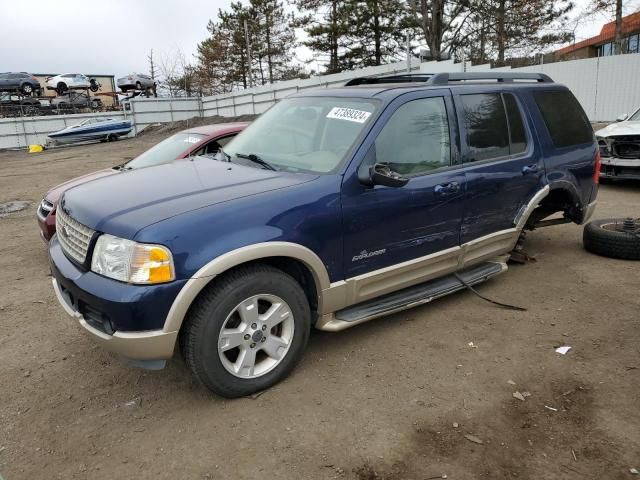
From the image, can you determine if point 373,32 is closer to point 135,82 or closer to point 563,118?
point 135,82

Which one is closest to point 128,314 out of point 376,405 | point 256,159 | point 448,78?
point 376,405

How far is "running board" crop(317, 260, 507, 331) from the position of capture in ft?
11.5

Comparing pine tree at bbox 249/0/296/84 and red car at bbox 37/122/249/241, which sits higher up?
pine tree at bbox 249/0/296/84

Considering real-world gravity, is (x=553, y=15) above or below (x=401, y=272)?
above

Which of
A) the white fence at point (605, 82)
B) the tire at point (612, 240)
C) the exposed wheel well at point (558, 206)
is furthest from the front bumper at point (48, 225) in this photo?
the white fence at point (605, 82)

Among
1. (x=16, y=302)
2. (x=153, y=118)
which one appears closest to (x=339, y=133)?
(x=16, y=302)

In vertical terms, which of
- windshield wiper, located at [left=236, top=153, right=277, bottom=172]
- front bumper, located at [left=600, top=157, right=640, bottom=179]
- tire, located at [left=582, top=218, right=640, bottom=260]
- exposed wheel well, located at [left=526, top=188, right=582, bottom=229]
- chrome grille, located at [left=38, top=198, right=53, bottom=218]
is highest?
windshield wiper, located at [left=236, top=153, right=277, bottom=172]

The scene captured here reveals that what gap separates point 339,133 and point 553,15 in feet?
103

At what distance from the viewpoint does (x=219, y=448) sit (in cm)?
272

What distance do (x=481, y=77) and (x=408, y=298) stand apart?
2.07m

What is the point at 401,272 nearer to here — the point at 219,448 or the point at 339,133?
the point at 339,133

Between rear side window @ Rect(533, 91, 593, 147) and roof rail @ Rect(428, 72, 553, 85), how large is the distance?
0.22m

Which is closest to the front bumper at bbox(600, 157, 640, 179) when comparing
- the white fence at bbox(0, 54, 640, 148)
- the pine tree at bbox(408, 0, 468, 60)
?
the white fence at bbox(0, 54, 640, 148)

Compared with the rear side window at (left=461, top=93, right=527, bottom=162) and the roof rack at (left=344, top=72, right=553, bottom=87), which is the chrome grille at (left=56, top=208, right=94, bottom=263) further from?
the rear side window at (left=461, top=93, right=527, bottom=162)
